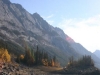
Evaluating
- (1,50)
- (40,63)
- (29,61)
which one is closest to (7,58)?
(1,50)

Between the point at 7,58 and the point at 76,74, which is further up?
the point at 7,58

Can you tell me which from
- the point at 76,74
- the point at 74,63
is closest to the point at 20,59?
the point at 74,63

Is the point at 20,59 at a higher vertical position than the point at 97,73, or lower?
higher

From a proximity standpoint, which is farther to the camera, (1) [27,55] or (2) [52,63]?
(2) [52,63]

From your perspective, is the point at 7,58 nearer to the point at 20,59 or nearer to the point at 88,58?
the point at 20,59

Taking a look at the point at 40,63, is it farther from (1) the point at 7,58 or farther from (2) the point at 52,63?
(1) the point at 7,58

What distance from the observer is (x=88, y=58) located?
13525cm

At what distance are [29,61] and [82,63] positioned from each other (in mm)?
40056

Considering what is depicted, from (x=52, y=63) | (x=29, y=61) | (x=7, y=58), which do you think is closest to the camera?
(x=7, y=58)

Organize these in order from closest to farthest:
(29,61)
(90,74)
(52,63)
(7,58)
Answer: (90,74), (7,58), (29,61), (52,63)

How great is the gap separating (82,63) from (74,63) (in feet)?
28.5

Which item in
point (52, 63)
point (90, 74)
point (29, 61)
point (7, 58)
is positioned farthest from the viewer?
point (52, 63)

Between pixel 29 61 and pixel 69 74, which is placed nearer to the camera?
pixel 69 74

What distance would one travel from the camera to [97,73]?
100062 mm
